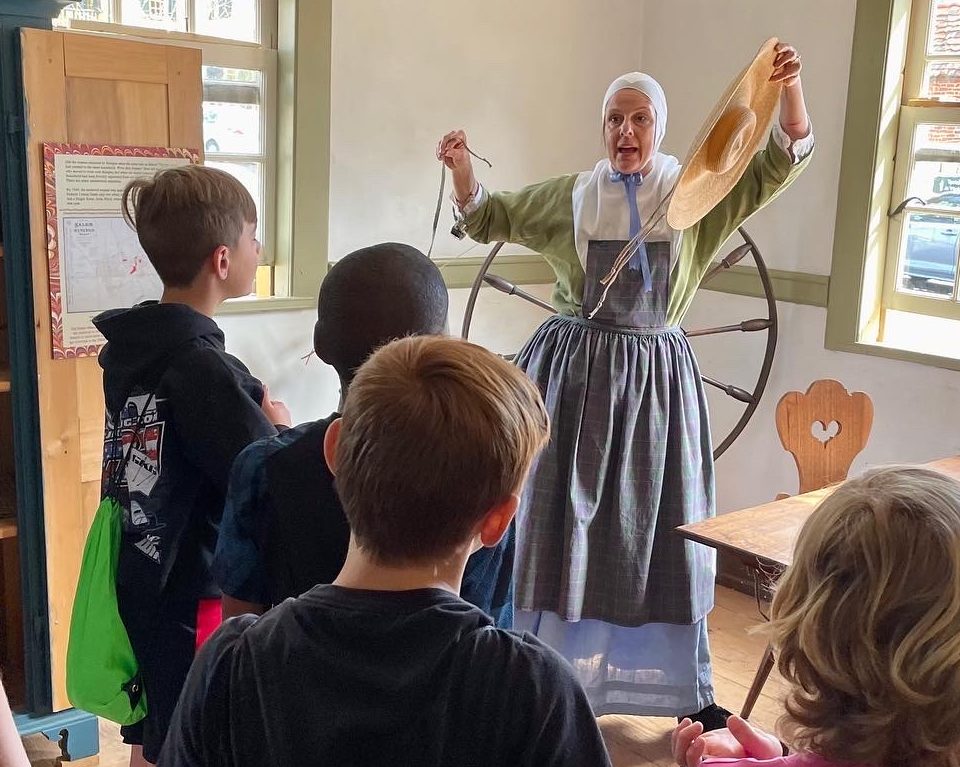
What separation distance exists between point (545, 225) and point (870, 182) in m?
1.16

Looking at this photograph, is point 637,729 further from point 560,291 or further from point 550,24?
point 550,24

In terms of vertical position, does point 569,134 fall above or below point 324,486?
above

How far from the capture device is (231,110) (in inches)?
117

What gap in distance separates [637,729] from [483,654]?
6.60ft

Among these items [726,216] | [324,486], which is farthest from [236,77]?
[324,486]

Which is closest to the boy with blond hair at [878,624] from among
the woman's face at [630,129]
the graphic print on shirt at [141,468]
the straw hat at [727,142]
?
the graphic print on shirt at [141,468]

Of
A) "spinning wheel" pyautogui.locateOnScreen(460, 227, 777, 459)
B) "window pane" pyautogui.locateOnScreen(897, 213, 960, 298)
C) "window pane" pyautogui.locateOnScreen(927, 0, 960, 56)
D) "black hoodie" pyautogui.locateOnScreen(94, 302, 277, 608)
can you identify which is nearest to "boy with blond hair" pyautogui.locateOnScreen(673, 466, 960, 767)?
"black hoodie" pyautogui.locateOnScreen(94, 302, 277, 608)

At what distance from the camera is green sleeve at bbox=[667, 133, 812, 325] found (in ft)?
7.61

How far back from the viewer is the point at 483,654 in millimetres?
834

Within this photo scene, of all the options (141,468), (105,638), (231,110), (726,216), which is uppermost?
(231,110)

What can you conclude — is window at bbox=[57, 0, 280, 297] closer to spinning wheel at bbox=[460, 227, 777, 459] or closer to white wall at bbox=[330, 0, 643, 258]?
white wall at bbox=[330, 0, 643, 258]

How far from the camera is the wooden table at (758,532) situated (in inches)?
71.6

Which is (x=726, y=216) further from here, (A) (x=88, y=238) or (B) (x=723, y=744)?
(B) (x=723, y=744)

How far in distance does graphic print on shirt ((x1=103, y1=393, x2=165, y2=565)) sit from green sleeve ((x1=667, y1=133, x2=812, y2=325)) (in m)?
1.28
